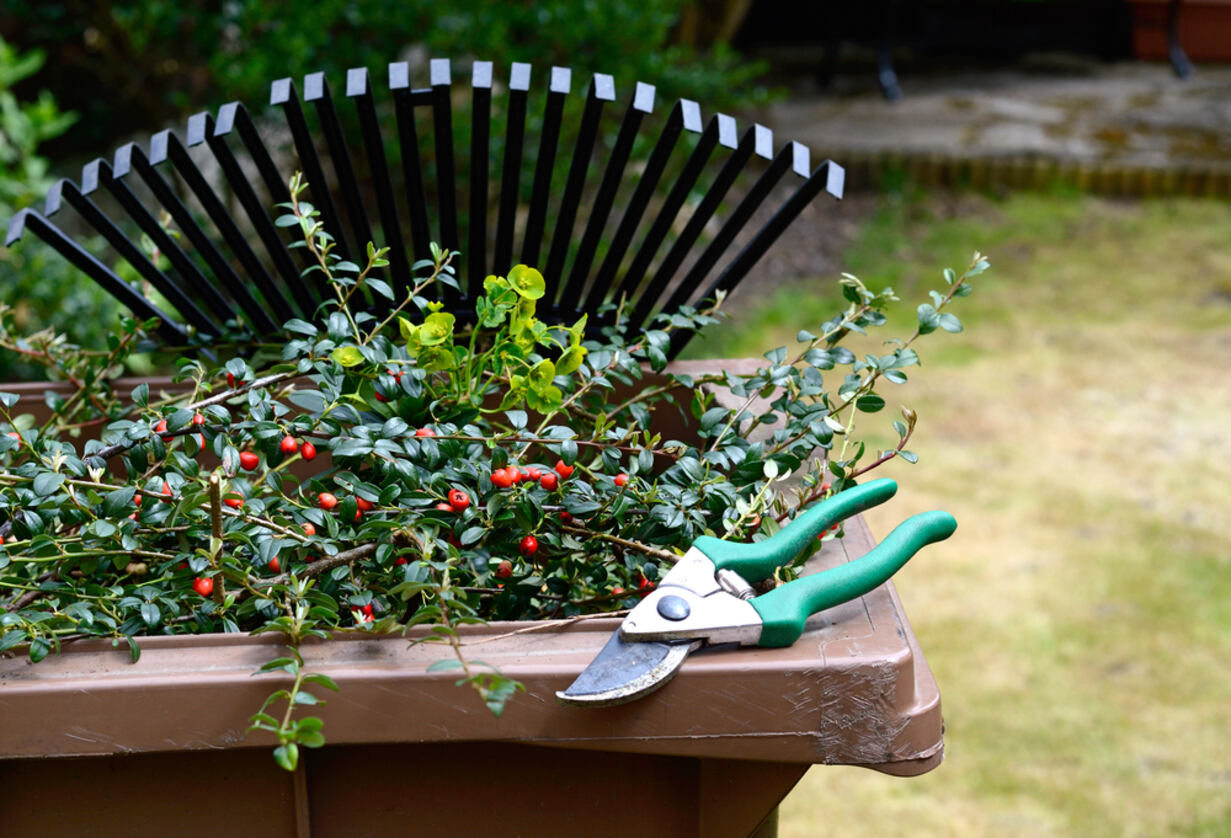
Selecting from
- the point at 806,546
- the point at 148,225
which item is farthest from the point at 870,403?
the point at 148,225

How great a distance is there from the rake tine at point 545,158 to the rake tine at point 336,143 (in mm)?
199

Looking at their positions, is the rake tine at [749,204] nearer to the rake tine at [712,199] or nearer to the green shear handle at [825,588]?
the rake tine at [712,199]

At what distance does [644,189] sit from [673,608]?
64 cm

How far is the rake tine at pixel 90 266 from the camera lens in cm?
134

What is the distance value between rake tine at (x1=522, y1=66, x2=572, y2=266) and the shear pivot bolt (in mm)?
595

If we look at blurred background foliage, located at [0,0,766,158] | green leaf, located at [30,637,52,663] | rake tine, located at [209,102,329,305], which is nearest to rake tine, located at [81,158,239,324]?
rake tine, located at [209,102,329,305]

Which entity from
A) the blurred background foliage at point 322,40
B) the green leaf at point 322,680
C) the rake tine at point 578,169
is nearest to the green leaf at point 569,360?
the rake tine at point 578,169

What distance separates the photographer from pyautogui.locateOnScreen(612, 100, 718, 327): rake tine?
1.32 m

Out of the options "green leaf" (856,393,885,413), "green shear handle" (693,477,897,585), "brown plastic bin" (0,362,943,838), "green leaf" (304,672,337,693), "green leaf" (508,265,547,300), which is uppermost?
"green leaf" (508,265,547,300)

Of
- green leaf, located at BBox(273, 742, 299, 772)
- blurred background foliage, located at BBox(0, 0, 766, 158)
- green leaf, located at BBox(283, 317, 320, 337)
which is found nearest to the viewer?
green leaf, located at BBox(273, 742, 299, 772)

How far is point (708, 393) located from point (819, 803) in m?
1.58

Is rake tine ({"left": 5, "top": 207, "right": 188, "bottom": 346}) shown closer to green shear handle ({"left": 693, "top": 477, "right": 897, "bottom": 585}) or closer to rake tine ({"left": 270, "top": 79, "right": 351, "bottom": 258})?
rake tine ({"left": 270, "top": 79, "right": 351, "bottom": 258})

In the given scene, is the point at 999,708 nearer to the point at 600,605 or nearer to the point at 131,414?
the point at 600,605

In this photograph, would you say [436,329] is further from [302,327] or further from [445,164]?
[445,164]
